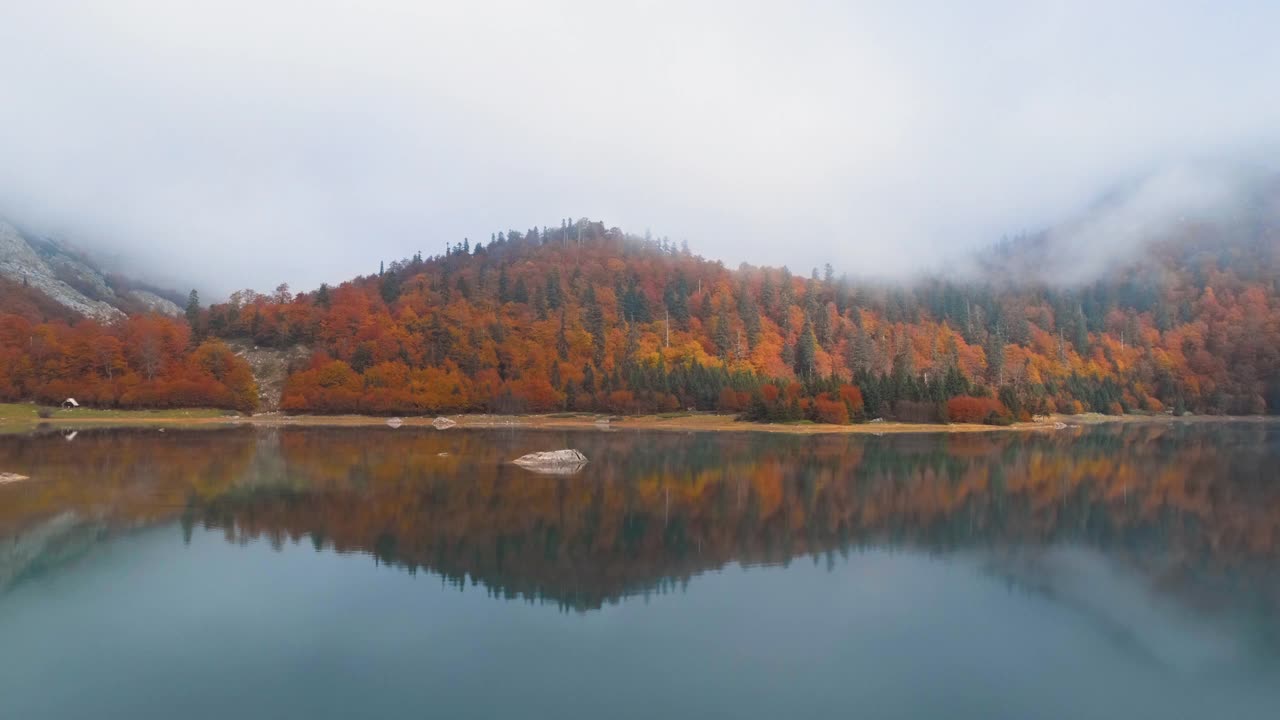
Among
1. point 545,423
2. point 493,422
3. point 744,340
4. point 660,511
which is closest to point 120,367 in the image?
point 493,422

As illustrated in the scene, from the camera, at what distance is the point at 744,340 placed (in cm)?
13788

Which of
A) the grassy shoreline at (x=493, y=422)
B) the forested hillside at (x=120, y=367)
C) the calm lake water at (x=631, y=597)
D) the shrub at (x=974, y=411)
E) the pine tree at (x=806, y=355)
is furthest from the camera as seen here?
the pine tree at (x=806, y=355)

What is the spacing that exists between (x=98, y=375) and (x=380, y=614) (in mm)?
117146

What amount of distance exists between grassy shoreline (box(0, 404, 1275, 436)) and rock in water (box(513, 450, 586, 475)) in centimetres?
4311

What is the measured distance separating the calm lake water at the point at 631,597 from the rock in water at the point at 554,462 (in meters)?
4.19

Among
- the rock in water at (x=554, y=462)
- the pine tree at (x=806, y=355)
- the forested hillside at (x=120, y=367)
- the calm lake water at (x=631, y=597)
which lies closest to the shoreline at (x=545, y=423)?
the forested hillside at (x=120, y=367)

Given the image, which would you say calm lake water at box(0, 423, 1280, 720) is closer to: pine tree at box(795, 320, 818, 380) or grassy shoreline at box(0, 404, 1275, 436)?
grassy shoreline at box(0, 404, 1275, 436)

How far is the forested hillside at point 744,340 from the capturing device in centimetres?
10638

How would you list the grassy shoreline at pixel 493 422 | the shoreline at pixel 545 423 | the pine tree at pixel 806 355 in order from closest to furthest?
the shoreline at pixel 545 423, the grassy shoreline at pixel 493 422, the pine tree at pixel 806 355

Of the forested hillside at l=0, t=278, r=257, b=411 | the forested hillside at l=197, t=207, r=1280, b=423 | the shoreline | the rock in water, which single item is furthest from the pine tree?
the forested hillside at l=0, t=278, r=257, b=411

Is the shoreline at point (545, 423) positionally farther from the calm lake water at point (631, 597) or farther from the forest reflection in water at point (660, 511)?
the calm lake water at point (631, 597)

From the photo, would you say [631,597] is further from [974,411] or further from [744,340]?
[744,340]

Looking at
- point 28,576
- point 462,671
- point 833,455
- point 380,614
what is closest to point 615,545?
point 380,614

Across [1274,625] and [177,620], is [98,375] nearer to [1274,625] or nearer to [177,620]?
[177,620]
